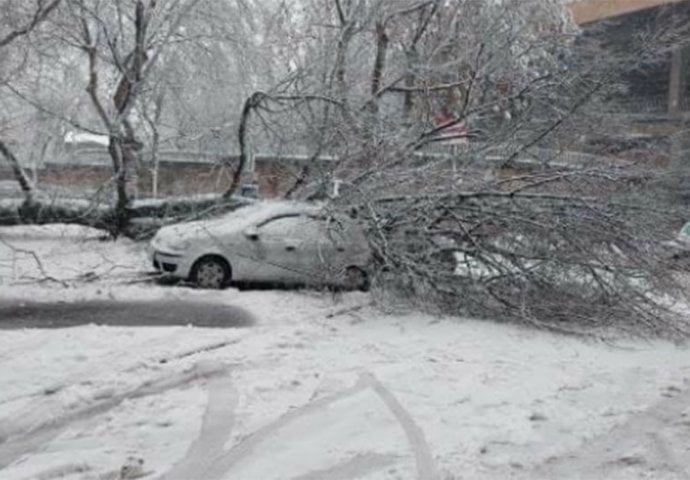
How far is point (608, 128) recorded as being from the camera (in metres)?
12.9

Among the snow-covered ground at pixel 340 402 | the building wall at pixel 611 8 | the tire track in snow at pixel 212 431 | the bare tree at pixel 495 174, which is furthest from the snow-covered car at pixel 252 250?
the building wall at pixel 611 8

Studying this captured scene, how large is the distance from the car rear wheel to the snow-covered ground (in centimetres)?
123

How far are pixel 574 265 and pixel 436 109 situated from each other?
17.9 ft

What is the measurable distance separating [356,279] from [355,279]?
0.02 meters

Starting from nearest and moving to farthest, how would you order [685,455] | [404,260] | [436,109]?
1. [685,455]
2. [404,260]
3. [436,109]

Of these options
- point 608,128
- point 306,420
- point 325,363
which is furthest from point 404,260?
point 306,420

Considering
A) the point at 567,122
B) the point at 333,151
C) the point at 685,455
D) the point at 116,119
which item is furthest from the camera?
the point at 116,119

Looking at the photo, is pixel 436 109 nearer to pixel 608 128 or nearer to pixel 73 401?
pixel 608 128

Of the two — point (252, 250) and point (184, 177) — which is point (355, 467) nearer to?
point (252, 250)

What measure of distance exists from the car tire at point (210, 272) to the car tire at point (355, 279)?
2004 mm

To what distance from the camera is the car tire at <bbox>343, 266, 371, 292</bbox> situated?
11.8 meters

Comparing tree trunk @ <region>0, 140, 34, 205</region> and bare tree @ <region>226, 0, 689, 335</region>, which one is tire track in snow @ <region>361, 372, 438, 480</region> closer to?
bare tree @ <region>226, 0, 689, 335</region>

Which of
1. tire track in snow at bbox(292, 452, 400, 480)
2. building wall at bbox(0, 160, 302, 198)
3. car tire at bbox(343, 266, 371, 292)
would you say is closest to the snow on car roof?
building wall at bbox(0, 160, 302, 198)

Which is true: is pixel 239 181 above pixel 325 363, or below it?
above
